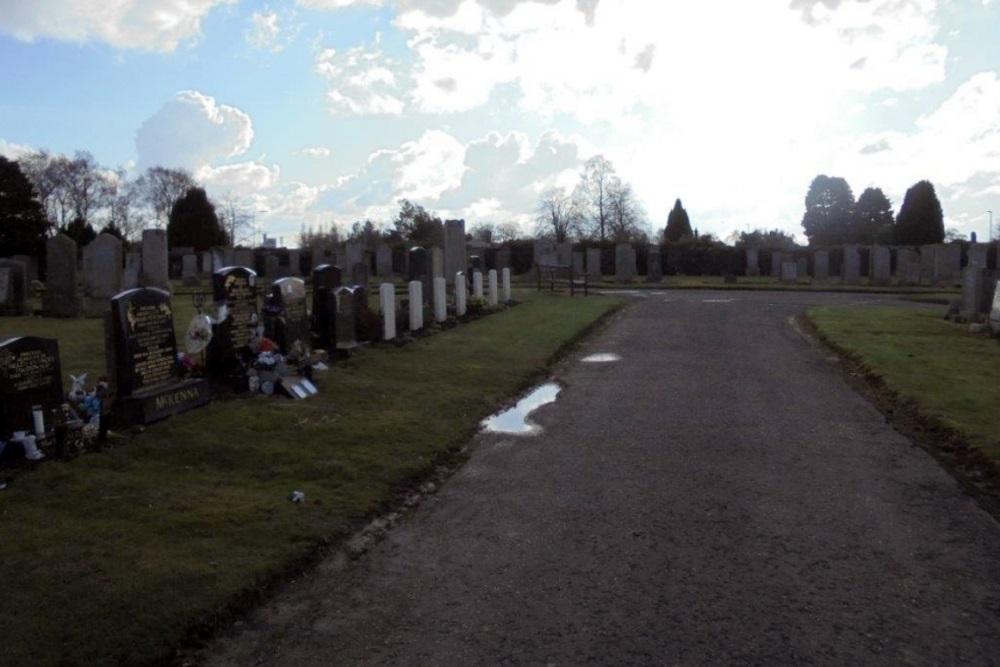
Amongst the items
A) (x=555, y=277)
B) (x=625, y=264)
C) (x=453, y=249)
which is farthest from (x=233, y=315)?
(x=625, y=264)

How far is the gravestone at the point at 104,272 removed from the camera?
73.4 feet

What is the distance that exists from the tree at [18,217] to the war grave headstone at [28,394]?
4644 cm

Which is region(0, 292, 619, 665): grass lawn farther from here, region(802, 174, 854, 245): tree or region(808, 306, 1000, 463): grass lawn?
region(802, 174, 854, 245): tree

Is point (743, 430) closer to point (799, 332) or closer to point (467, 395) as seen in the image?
point (467, 395)

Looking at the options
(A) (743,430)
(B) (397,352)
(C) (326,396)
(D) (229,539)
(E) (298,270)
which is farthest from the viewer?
(E) (298,270)

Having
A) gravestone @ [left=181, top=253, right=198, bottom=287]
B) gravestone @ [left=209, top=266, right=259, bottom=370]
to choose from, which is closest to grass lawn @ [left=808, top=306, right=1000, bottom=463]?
gravestone @ [left=209, top=266, right=259, bottom=370]

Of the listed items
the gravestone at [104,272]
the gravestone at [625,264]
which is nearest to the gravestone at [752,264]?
the gravestone at [625,264]

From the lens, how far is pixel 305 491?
7637 mm

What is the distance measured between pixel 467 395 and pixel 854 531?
6.48m

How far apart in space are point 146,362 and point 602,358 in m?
9.10

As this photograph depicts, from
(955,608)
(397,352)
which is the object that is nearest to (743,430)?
(955,608)

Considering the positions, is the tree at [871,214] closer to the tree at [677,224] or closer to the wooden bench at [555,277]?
the tree at [677,224]

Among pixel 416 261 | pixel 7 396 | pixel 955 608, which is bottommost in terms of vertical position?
pixel 955 608

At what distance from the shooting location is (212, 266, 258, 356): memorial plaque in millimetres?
11852
